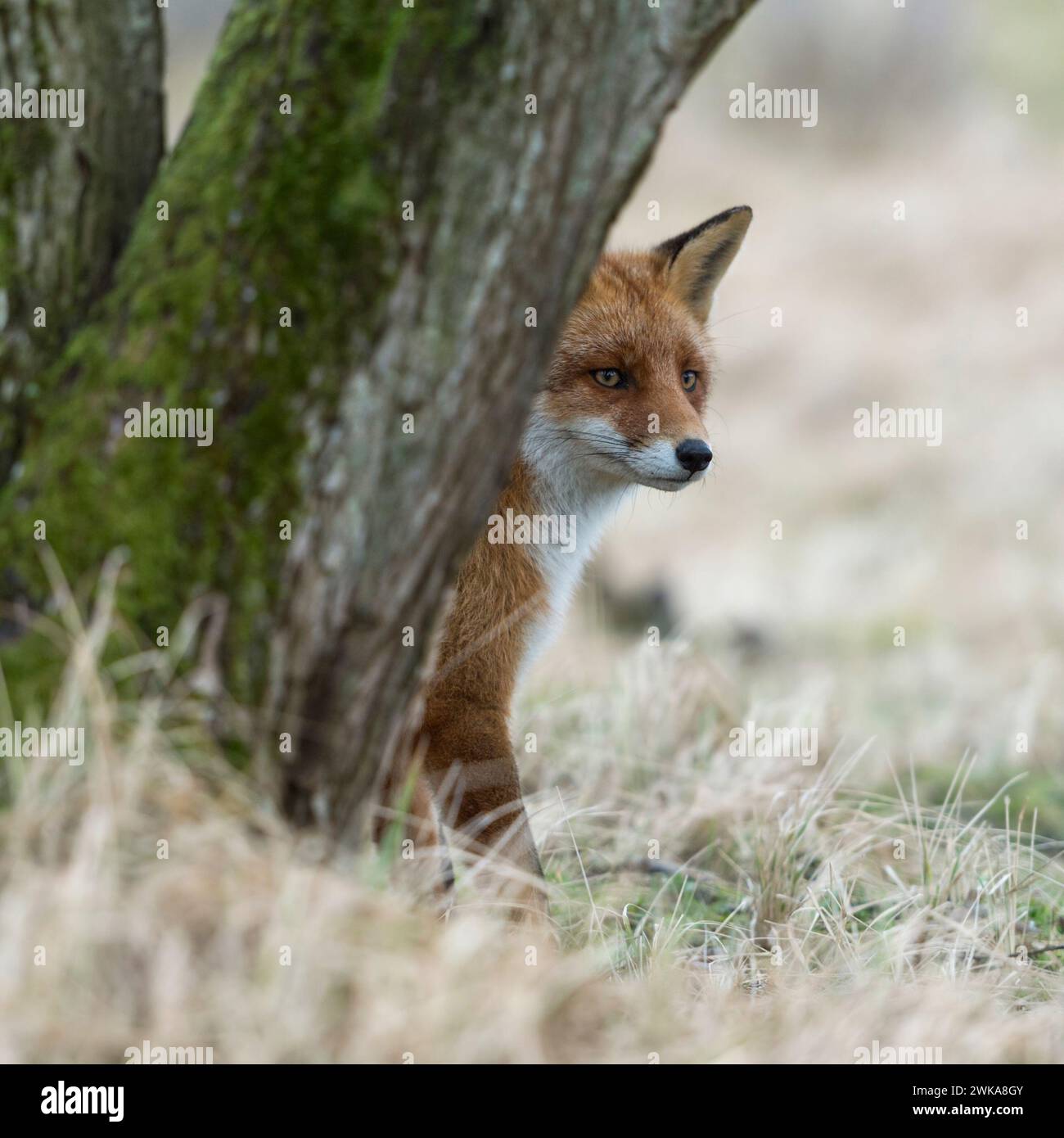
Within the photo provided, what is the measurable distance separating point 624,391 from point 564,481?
15.9 inches

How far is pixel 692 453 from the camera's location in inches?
175

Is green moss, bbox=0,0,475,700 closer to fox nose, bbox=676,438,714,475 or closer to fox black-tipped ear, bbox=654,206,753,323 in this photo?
fox nose, bbox=676,438,714,475

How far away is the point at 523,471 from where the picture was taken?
4598 millimetres

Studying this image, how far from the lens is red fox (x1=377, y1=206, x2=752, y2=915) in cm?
412

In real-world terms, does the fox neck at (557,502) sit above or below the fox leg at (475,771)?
above

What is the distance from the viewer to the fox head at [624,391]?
4535mm

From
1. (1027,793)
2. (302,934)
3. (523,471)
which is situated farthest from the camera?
(1027,793)

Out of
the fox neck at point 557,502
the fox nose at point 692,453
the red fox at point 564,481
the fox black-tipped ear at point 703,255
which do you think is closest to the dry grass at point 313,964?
the red fox at point 564,481

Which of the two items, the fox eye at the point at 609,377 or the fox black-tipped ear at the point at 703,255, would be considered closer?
the fox eye at the point at 609,377

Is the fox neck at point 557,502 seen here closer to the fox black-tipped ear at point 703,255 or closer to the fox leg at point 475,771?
the fox leg at point 475,771

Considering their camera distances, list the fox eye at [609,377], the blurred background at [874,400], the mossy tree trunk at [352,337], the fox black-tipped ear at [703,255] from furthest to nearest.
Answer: the blurred background at [874,400], the fox black-tipped ear at [703,255], the fox eye at [609,377], the mossy tree trunk at [352,337]
